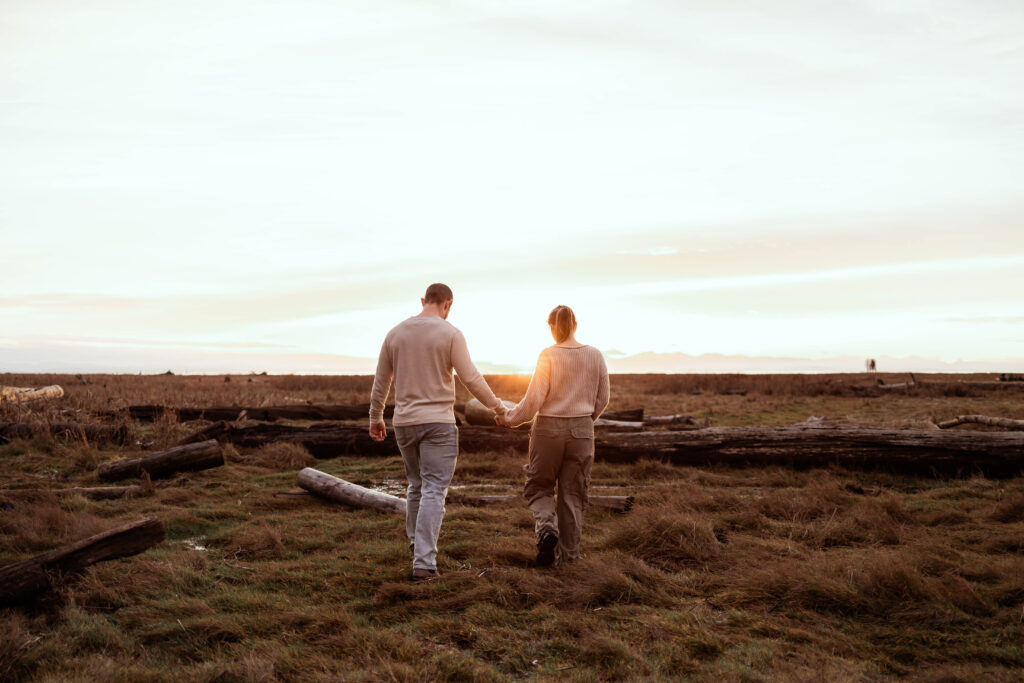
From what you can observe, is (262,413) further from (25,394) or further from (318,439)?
(25,394)

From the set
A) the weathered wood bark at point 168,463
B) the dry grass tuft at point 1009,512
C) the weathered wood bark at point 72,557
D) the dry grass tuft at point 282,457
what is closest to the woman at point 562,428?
the weathered wood bark at point 72,557

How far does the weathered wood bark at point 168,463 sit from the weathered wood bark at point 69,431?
3.97 metres

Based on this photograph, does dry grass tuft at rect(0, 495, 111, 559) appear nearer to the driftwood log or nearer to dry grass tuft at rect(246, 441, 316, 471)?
dry grass tuft at rect(246, 441, 316, 471)

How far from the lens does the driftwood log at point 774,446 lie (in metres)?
11.8

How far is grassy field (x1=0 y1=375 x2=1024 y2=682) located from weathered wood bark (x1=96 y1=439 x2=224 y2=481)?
1.40 m

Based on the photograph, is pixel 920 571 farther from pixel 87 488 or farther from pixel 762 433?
pixel 87 488

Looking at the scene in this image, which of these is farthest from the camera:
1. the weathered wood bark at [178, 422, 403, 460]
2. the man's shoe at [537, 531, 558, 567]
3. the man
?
the weathered wood bark at [178, 422, 403, 460]

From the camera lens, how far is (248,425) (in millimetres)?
16094

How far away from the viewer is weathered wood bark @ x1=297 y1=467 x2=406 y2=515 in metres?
9.67

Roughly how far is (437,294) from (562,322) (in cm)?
131

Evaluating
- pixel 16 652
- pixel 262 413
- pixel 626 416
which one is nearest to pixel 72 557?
pixel 16 652

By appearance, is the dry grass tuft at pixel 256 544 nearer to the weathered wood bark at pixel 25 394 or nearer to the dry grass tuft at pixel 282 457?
the dry grass tuft at pixel 282 457

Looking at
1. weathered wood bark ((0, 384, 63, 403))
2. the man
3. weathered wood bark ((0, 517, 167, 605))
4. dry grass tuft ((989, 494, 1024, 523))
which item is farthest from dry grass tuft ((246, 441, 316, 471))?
dry grass tuft ((989, 494, 1024, 523))

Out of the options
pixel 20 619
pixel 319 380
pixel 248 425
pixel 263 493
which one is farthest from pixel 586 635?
pixel 319 380
